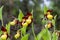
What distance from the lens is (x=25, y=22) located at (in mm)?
979

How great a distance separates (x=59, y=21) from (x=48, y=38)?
4.05 ft

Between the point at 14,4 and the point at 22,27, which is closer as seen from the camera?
the point at 22,27

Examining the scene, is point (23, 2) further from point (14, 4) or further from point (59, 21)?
point (59, 21)

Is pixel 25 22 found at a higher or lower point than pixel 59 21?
higher

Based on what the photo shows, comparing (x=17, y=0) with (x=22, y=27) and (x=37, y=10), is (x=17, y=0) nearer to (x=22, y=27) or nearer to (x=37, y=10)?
(x=37, y=10)

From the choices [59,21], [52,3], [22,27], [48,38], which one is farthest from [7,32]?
[52,3]

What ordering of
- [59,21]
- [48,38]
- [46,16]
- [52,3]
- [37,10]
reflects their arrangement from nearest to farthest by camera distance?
[48,38] < [46,16] < [59,21] < [37,10] < [52,3]

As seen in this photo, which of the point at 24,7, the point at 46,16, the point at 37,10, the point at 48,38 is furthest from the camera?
the point at 37,10

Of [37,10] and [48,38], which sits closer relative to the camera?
[48,38]

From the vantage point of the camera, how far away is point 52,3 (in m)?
2.74

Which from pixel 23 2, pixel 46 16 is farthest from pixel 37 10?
pixel 46 16

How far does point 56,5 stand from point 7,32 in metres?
1.66

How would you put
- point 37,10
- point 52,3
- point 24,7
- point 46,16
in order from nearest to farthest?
point 46,16, point 24,7, point 37,10, point 52,3

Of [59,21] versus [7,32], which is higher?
[7,32]
